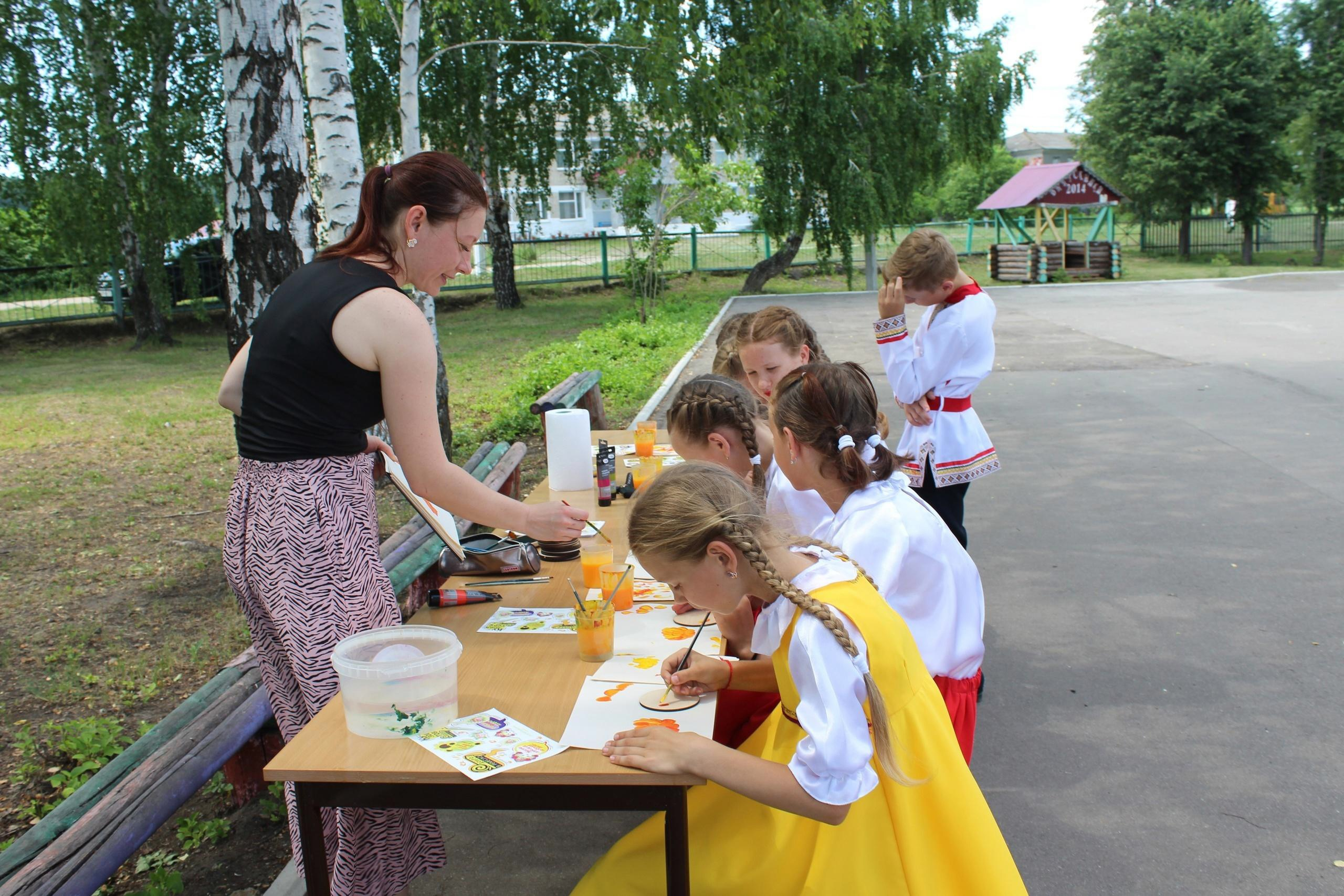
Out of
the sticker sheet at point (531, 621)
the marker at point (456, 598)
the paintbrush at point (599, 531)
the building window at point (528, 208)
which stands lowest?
the sticker sheet at point (531, 621)

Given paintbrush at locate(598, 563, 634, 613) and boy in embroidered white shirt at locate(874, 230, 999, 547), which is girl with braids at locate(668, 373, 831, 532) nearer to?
paintbrush at locate(598, 563, 634, 613)

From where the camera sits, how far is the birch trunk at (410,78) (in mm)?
7703

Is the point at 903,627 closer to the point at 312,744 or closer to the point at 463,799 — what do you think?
the point at 463,799

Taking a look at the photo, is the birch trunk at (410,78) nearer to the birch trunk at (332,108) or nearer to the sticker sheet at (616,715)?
the birch trunk at (332,108)

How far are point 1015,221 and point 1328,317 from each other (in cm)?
1181

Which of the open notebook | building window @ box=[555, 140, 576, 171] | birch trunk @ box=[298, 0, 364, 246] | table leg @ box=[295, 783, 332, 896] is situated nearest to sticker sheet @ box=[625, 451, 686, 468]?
the open notebook

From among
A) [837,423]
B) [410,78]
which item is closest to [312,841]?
[837,423]

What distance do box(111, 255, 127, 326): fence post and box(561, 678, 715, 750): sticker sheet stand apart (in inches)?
765

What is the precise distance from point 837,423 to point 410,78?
6.42 metres

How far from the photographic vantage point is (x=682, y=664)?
7.55ft

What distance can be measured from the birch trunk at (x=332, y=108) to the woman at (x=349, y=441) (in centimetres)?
421

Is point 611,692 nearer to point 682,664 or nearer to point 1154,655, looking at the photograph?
point 682,664

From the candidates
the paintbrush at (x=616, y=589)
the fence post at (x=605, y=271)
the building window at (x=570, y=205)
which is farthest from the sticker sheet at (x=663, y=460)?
the building window at (x=570, y=205)

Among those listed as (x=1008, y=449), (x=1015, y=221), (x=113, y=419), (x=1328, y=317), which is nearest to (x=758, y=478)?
(x=1008, y=449)
